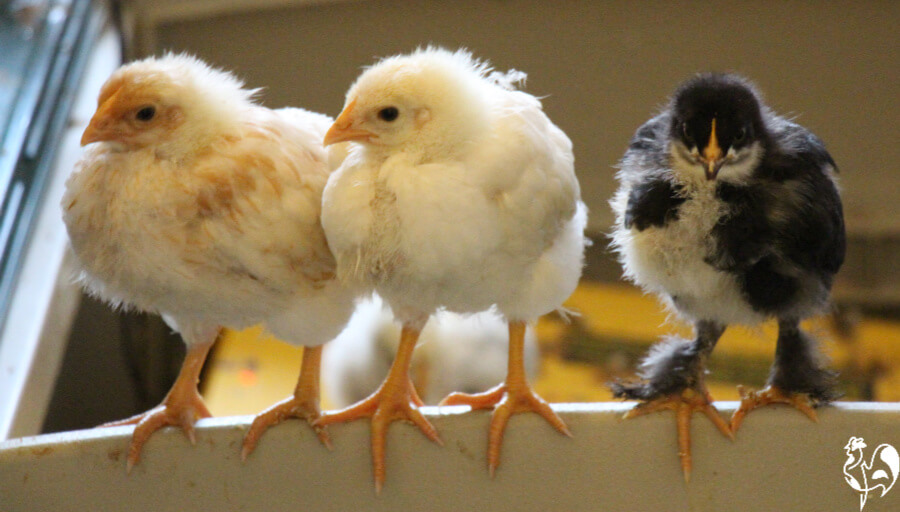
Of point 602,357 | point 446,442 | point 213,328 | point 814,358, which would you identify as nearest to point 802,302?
point 814,358

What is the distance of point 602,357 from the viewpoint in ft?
6.75

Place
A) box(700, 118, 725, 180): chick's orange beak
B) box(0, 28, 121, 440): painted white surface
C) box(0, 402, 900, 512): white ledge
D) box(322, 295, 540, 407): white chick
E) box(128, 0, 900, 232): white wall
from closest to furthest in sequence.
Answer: box(700, 118, 725, 180): chick's orange beak
box(0, 402, 900, 512): white ledge
box(0, 28, 121, 440): painted white surface
box(322, 295, 540, 407): white chick
box(128, 0, 900, 232): white wall

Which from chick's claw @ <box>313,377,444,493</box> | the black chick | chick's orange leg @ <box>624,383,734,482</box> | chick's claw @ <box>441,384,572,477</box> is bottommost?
chick's claw @ <box>313,377,444,493</box>

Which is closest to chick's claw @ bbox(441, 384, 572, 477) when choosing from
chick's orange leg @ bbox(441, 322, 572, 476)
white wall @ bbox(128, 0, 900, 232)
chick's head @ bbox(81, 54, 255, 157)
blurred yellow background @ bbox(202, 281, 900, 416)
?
chick's orange leg @ bbox(441, 322, 572, 476)

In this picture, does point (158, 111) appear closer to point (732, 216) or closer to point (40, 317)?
point (732, 216)

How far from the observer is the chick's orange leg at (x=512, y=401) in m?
0.99

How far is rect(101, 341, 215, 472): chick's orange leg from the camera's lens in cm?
103

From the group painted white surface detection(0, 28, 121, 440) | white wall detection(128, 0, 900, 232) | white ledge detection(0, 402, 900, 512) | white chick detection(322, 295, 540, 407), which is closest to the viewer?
white ledge detection(0, 402, 900, 512)

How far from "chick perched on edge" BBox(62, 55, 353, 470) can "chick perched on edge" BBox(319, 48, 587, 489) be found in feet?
0.26

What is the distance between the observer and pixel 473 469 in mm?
997

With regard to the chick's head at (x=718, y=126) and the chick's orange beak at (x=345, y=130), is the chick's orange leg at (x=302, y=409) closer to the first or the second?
the chick's orange beak at (x=345, y=130)

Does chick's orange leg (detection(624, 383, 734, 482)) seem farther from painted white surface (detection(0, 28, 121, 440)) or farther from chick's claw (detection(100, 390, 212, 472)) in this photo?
painted white surface (detection(0, 28, 121, 440))

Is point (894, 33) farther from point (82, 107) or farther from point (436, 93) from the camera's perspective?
point (82, 107)

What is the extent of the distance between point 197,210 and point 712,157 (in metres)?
0.53
